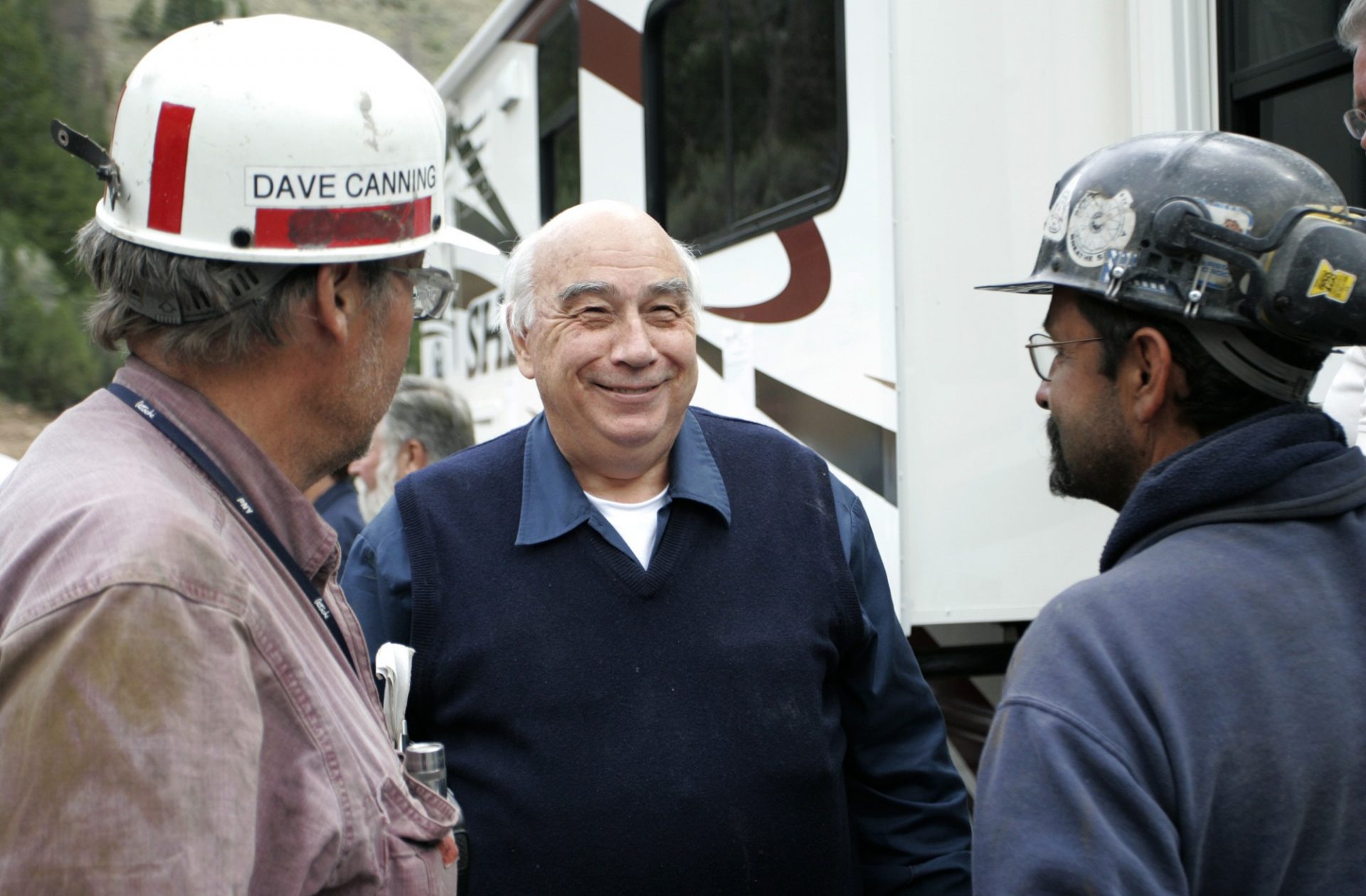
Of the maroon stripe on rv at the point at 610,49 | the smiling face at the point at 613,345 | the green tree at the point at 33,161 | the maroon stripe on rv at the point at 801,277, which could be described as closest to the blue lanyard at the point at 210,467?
the smiling face at the point at 613,345

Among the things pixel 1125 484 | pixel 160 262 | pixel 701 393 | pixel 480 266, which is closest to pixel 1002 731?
pixel 1125 484

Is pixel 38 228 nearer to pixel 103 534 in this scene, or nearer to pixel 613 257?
pixel 613 257

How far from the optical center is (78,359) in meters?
21.4

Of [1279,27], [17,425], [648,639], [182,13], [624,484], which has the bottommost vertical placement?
[648,639]

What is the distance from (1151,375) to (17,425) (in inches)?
837

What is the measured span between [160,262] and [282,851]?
0.64 metres

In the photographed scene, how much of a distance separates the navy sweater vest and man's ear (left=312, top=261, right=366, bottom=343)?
3.16 ft

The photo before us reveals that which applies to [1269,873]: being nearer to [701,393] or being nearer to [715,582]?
[715,582]

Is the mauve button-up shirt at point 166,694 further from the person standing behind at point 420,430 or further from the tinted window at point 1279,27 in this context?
the person standing behind at point 420,430

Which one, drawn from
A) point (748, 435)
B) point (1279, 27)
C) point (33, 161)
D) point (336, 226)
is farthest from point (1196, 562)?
point (33, 161)

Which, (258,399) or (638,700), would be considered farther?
(638,700)

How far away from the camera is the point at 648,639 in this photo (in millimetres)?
2463

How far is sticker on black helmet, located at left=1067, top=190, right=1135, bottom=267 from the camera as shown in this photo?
1715mm

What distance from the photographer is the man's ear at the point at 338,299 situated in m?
1.56
